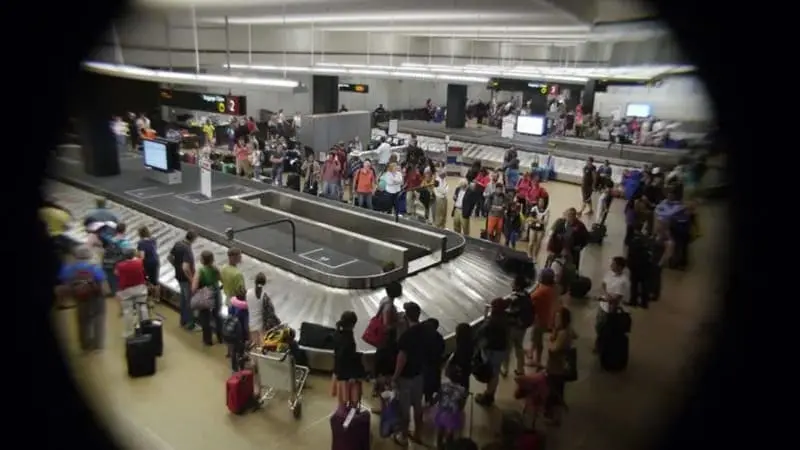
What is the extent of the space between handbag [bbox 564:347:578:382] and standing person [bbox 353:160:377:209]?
21.7ft

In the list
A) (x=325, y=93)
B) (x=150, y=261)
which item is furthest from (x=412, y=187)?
(x=325, y=93)

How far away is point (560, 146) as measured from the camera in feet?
57.3

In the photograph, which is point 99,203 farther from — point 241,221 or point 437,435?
point 437,435

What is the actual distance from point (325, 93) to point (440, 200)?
32.1 ft

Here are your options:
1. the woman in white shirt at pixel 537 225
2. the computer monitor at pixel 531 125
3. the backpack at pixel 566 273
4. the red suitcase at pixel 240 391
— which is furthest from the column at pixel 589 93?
the computer monitor at pixel 531 125

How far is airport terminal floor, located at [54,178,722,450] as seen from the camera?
4625 mm

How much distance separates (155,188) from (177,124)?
742 centimetres

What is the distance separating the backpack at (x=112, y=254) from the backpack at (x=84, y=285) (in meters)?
0.88

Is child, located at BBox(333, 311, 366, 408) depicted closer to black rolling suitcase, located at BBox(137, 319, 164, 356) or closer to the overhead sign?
black rolling suitcase, located at BBox(137, 319, 164, 356)

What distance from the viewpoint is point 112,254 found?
7121mm

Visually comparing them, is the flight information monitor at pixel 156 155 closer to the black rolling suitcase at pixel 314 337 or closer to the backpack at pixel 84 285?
the backpack at pixel 84 285

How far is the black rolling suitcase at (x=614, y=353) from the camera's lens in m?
5.37

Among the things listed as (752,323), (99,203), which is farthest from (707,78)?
(99,203)

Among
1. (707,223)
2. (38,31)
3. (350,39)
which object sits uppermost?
(350,39)
